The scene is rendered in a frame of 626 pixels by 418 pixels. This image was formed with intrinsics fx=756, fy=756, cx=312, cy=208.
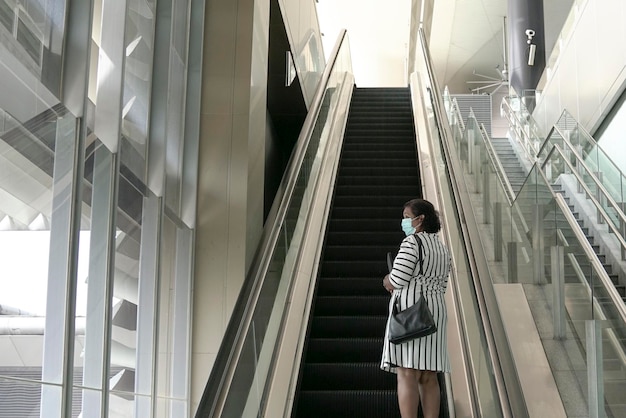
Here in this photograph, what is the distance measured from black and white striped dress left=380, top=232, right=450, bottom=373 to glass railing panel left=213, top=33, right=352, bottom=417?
70 cm

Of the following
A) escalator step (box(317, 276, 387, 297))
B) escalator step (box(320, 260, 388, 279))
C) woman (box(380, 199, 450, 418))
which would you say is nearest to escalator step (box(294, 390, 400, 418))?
woman (box(380, 199, 450, 418))

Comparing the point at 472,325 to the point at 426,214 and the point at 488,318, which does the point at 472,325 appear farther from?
the point at 426,214

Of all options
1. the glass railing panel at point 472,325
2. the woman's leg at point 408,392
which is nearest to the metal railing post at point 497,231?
the glass railing panel at point 472,325

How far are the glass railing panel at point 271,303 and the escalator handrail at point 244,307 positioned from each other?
4 cm

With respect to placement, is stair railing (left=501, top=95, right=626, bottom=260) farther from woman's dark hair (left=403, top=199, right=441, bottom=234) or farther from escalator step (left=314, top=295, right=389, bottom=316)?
woman's dark hair (left=403, top=199, right=441, bottom=234)

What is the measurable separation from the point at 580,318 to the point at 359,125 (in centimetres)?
793

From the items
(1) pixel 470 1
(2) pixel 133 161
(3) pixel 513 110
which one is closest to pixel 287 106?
(3) pixel 513 110

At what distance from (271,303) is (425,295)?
1.02 metres

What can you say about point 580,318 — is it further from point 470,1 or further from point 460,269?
point 470,1

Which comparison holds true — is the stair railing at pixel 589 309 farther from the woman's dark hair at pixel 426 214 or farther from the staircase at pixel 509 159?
the staircase at pixel 509 159

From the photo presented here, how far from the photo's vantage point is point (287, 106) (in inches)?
473

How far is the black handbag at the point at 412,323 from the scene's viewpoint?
407cm

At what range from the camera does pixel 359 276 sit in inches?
276

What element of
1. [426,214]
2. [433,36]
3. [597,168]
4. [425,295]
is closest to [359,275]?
[426,214]
